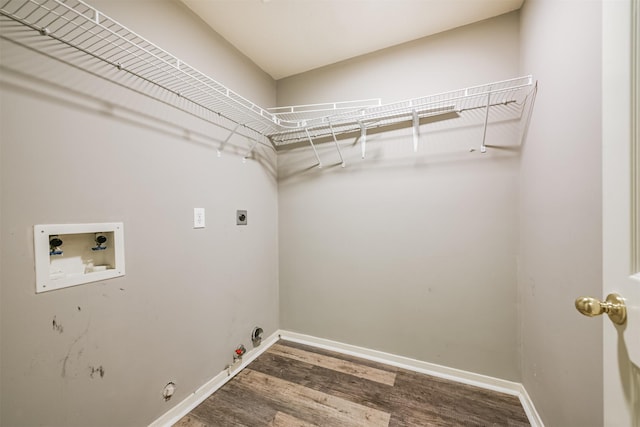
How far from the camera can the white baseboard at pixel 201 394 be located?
4.17 ft

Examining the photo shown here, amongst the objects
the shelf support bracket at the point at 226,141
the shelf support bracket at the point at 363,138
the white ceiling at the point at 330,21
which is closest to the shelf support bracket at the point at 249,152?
the shelf support bracket at the point at 226,141

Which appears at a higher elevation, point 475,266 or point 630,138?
point 630,138

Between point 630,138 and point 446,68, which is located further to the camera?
point 446,68

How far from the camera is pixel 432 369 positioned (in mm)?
1661

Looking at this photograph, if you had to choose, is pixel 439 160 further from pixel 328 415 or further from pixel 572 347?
pixel 328 415

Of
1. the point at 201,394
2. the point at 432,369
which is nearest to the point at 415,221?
the point at 432,369

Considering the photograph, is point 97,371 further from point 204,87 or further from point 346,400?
point 204,87

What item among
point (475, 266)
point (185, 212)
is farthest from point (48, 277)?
point (475, 266)

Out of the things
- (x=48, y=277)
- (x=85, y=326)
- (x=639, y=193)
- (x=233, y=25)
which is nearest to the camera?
(x=639, y=193)

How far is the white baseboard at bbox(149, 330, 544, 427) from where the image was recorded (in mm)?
1304

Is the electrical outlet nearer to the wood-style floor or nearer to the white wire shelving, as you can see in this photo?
the white wire shelving

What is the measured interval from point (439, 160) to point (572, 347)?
1143mm

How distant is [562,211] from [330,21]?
162cm

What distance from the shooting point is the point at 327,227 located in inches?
77.9
